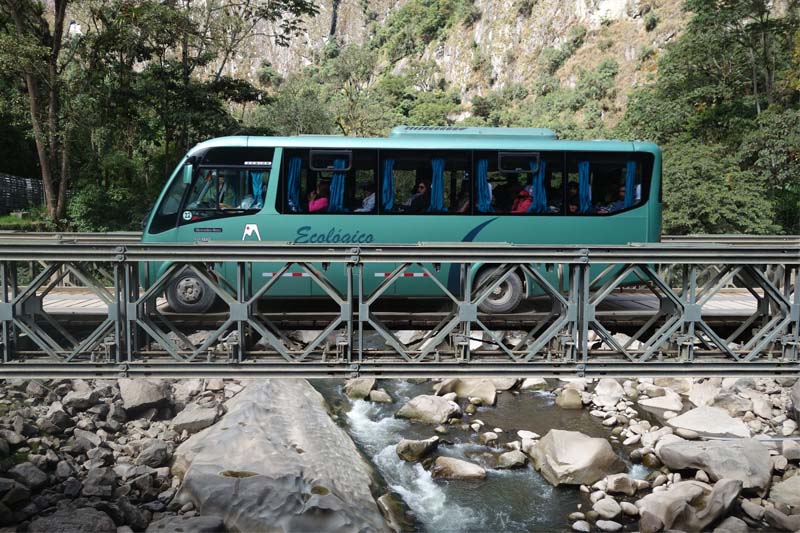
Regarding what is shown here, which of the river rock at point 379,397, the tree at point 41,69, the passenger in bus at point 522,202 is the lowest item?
the river rock at point 379,397

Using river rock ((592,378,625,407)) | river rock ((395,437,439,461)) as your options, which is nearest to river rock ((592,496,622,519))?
river rock ((395,437,439,461))

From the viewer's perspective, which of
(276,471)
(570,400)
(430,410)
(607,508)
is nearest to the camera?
(276,471)

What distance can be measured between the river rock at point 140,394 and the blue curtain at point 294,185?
485cm

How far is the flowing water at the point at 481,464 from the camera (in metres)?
10.8

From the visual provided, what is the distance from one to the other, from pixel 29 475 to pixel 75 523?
1.76 m

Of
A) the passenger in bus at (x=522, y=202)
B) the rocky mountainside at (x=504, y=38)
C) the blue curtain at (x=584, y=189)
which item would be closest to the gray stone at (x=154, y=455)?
the passenger in bus at (x=522, y=202)

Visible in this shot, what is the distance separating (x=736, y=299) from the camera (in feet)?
53.2

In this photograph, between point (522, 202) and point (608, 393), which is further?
point (608, 393)

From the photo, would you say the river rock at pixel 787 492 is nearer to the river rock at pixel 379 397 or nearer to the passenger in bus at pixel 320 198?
the river rock at pixel 379 397

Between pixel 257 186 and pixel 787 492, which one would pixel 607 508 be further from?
Answer: pixel 257 186

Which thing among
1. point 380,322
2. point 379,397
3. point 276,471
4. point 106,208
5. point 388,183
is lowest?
point 379,397

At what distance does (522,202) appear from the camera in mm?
12734

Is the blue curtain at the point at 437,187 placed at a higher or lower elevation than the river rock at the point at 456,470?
higher

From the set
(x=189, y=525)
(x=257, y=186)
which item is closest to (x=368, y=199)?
(x=257, y=186)
